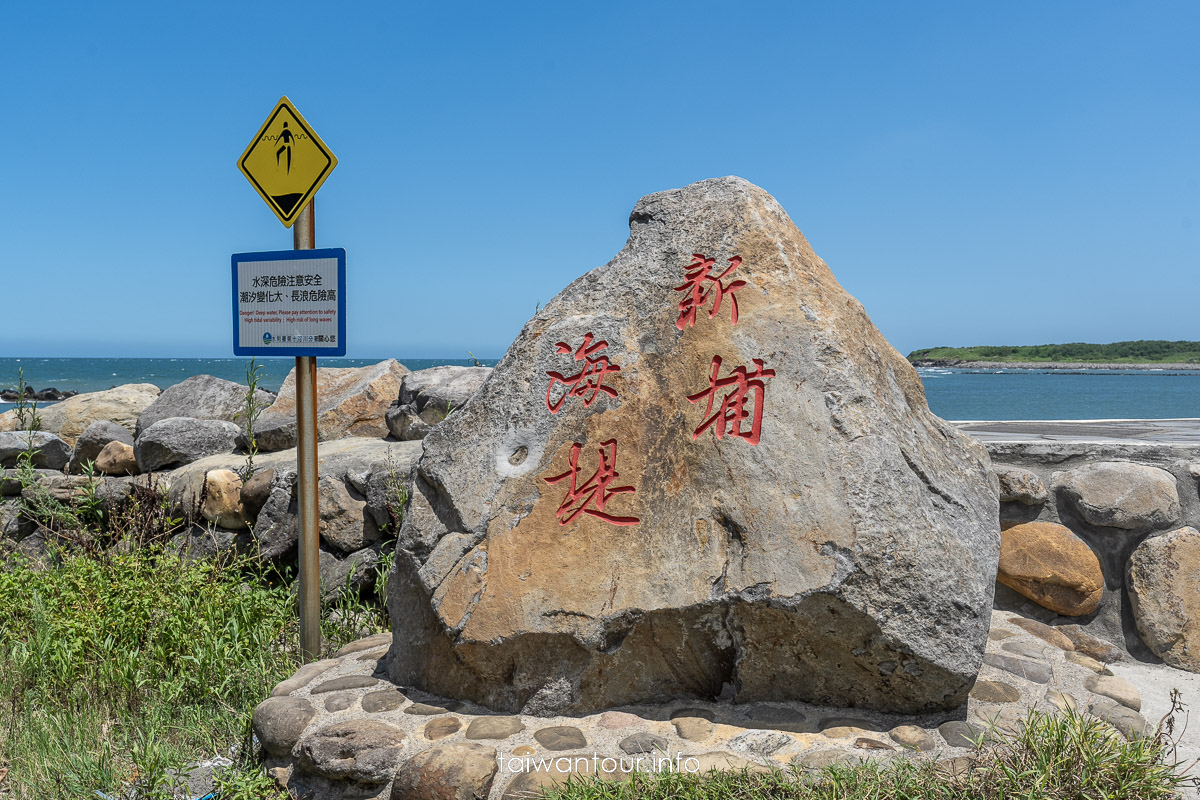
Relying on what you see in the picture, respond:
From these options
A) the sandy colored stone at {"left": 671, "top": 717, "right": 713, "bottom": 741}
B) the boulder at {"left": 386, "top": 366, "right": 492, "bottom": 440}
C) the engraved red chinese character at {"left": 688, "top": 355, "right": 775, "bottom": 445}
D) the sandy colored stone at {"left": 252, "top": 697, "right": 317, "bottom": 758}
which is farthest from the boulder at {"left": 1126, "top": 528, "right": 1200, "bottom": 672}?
the boulder at {"left": 386, "top": 366, "right": 492, "bottom": 440}

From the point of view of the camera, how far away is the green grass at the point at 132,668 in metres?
2.98

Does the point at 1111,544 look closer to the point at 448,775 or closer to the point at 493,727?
the point at 493,727

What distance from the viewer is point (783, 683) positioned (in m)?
2.77

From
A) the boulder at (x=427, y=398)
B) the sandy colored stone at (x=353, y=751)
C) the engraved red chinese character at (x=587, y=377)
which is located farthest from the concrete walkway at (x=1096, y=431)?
the sandy colored stone at (x=353, y=751)

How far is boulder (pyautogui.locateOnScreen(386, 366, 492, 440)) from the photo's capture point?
550 centimetres

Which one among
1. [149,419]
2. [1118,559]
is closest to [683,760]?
[1118,559]

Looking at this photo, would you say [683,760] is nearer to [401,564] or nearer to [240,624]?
[401,564]

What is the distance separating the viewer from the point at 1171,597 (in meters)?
3.53

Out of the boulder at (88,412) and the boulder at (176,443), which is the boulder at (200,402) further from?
the boulder at (88,412)

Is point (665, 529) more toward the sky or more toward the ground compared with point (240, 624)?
more toward the sky

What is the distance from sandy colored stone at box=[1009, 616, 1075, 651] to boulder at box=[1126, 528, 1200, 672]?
0.35 meters

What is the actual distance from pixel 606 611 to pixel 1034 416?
22.3 m

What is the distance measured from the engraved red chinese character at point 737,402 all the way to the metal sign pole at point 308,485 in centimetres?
190

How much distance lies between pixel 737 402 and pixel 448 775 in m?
1.54
